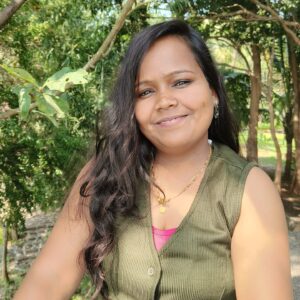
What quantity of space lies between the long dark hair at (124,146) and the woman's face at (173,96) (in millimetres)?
34

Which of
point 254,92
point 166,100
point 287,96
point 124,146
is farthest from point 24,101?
point 287,96

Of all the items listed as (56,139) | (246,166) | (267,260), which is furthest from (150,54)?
(56,139)

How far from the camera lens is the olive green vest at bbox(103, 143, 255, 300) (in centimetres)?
127

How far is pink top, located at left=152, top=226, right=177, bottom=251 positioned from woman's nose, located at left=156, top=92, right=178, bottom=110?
0.35 metres

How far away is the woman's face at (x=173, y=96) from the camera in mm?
1342

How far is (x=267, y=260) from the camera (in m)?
1.23

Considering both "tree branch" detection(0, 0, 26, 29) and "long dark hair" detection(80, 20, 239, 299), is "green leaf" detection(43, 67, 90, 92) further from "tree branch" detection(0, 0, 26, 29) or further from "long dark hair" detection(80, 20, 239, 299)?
"tree branch" detection(0, 0, 26, 29)

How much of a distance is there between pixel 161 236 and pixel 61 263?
1.02ft

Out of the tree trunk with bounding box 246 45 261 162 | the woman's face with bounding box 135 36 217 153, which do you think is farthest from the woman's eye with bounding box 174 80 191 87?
the tree trunk with bounding box 246 45 261 162

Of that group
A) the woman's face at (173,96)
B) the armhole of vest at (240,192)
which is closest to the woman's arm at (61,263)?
the woman's face at (173,96)

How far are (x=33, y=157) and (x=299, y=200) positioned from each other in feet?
24.0

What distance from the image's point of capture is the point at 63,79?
3.72 ft

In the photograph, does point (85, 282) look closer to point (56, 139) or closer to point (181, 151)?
point (56, 139)

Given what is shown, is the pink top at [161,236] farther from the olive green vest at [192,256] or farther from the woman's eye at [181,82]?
the woman's eye at [181,82]
